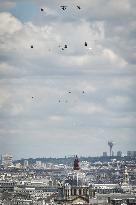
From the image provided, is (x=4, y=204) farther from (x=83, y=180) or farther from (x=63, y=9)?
(x=63, y=9)

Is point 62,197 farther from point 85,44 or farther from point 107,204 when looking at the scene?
point 85,44

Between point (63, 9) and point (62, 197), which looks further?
point (62, 197)

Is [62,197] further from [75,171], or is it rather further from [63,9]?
[63,9]

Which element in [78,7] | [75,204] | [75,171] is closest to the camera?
[78,7]

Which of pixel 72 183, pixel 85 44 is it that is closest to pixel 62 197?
pixel 72 183

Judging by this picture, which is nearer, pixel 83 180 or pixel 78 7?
pixel 78 7

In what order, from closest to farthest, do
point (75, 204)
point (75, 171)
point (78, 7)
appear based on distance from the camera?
point (78, 7)
point (75, 204)
point (75, 171)

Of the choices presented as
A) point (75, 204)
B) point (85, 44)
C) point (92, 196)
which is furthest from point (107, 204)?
point (85, 44)
